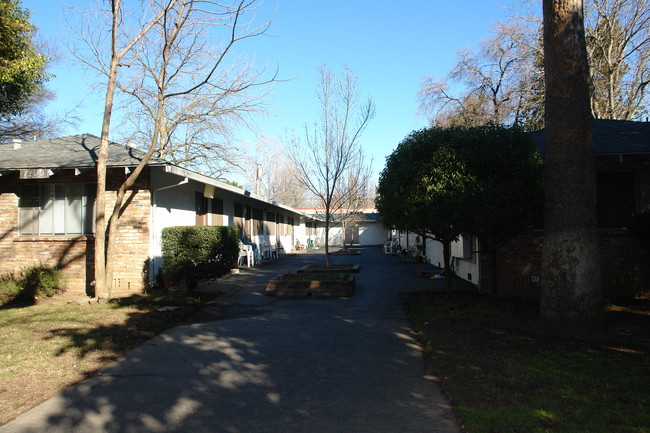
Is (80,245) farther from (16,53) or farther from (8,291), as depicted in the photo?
(16,53)

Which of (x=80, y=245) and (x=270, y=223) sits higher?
(x=270, y=223)

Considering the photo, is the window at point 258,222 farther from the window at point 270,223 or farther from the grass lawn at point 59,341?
the grass lawn at point 59,341

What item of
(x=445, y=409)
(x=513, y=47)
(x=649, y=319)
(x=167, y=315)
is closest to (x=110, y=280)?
(x=167, y=315)

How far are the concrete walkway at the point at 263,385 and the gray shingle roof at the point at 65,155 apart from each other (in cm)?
512

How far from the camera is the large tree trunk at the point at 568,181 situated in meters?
6.59

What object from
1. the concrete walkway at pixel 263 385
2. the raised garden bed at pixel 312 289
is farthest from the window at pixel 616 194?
the raised garden bed at pixel 312 289

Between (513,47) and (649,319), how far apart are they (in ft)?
77.7

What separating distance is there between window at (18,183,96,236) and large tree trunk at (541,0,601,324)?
10470mm

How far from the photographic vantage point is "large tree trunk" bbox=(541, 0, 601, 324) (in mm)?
6594

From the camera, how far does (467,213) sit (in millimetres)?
8586

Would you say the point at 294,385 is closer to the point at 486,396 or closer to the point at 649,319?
the point at 486,396

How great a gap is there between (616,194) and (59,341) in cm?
1151

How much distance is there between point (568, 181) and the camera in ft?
22.2

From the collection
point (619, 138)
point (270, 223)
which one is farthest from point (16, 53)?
point (270, 223)
